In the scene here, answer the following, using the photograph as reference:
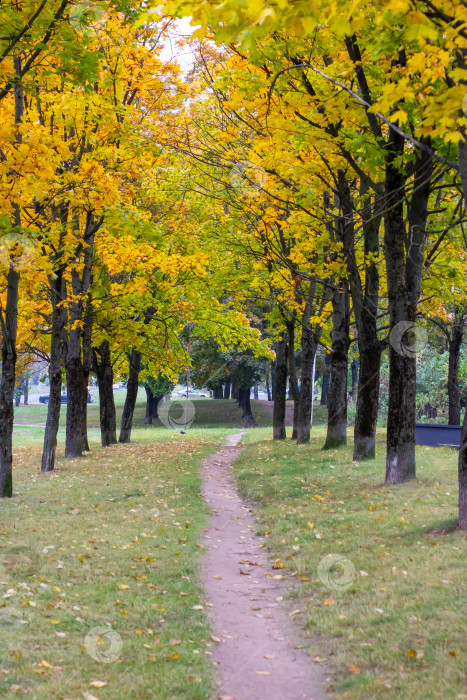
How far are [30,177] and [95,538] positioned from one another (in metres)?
5.44

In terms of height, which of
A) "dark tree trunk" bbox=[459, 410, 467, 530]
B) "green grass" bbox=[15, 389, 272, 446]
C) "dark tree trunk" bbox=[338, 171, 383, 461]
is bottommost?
"green grass" bbox=[15, 389, 272, 446]

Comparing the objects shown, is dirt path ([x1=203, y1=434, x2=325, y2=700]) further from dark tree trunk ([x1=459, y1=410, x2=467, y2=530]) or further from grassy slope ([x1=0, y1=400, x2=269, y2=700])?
dark tree trunk ([x1=459, y1=410, x2=467, y2=530])

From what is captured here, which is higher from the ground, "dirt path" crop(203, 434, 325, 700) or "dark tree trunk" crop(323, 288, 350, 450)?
"dark tree trunk" crop(323, 288, 350, 450)

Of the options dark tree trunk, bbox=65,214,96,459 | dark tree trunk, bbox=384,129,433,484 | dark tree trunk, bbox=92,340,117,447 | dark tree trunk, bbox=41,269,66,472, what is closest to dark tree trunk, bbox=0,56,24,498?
dark tree trunk, bbox=41,269,66,472

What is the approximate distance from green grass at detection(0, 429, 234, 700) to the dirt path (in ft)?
0.62

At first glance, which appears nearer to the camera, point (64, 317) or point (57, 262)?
point (57, 262)

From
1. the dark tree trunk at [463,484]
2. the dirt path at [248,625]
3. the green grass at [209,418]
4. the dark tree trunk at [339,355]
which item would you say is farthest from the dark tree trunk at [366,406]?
the green grass at [209,418]

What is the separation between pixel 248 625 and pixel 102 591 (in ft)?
5.39

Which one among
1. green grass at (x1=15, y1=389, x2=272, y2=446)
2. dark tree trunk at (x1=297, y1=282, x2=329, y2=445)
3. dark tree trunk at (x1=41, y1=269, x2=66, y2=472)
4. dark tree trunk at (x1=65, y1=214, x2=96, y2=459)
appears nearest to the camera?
dark tree trunk at (x1=41, y1=269, x2=66, y2=472)

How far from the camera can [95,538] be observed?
9.05 metres

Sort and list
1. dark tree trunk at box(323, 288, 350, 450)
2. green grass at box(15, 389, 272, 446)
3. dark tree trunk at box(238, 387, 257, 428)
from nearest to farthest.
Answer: dark tree trunk at box(323, 288, 350, 450)
dark tree trunk at box(238, 387, 257, 428)
green grass at box(15, 389, 272, 446)

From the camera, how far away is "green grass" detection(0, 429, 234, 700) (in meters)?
4.75

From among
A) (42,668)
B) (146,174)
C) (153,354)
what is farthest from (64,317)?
(42,668)

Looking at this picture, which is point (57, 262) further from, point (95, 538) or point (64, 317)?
point (95, 538)
